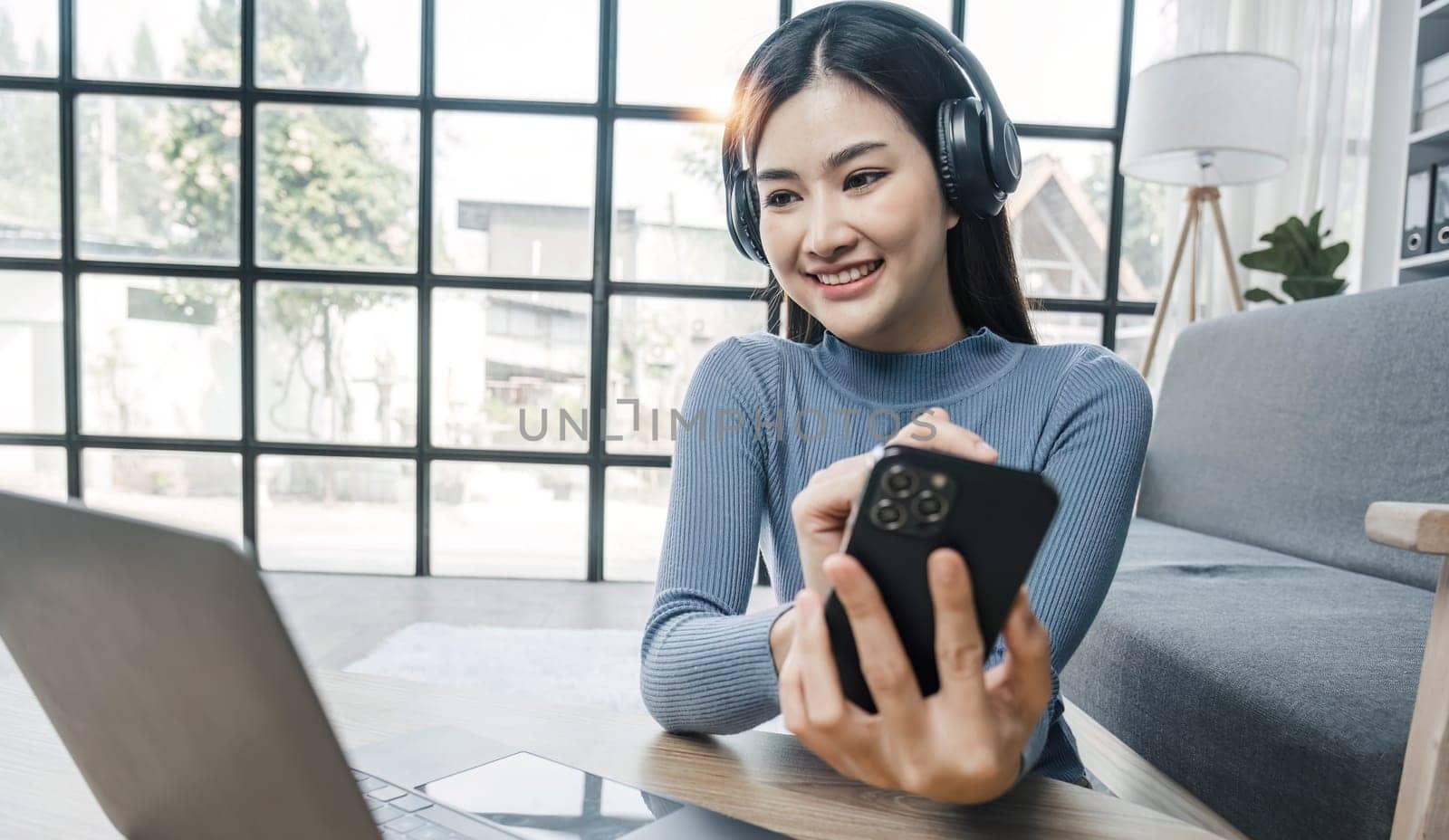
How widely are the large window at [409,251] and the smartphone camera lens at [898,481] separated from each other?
121 inches

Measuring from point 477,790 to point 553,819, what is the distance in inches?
2.3

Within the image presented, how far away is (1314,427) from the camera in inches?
70.2

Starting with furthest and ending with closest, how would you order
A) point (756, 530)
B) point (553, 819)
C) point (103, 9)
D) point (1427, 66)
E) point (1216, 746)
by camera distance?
point (103, 9), point (1427, 66), point (1216, 746), point (756, 530), point (553, 819)

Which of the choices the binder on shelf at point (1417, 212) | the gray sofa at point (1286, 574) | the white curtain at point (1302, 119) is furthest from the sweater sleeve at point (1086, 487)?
the white curtain at point (1302, 119)

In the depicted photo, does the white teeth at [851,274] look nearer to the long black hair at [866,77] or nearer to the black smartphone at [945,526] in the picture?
the long black hair at [866,77]

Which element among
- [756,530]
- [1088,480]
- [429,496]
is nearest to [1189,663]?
[1088,480]

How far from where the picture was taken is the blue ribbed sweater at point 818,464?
0.63m

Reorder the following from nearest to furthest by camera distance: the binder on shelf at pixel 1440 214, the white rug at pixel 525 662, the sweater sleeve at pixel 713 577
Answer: the sweater sleeve at pixel 713 577 → the white rug at pixel 525 662 → the binder on shelf at pixel 1440 214

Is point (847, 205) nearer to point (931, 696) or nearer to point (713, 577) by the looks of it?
point (713, 577)

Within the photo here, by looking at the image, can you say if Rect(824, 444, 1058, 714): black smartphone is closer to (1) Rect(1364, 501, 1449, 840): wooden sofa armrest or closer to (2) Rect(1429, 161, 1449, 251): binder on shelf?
(1) Rect(1364, 501, 1449, 840): wooden sofa armrest

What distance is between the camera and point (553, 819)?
0.46 meters

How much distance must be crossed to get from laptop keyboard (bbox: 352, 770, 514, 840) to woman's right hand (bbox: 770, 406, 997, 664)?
0.22 meters

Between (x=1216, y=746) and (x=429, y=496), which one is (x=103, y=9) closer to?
(x=429, y=496)

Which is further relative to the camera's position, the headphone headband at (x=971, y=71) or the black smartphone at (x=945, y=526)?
the headphone headband at (x=971, y=71)
